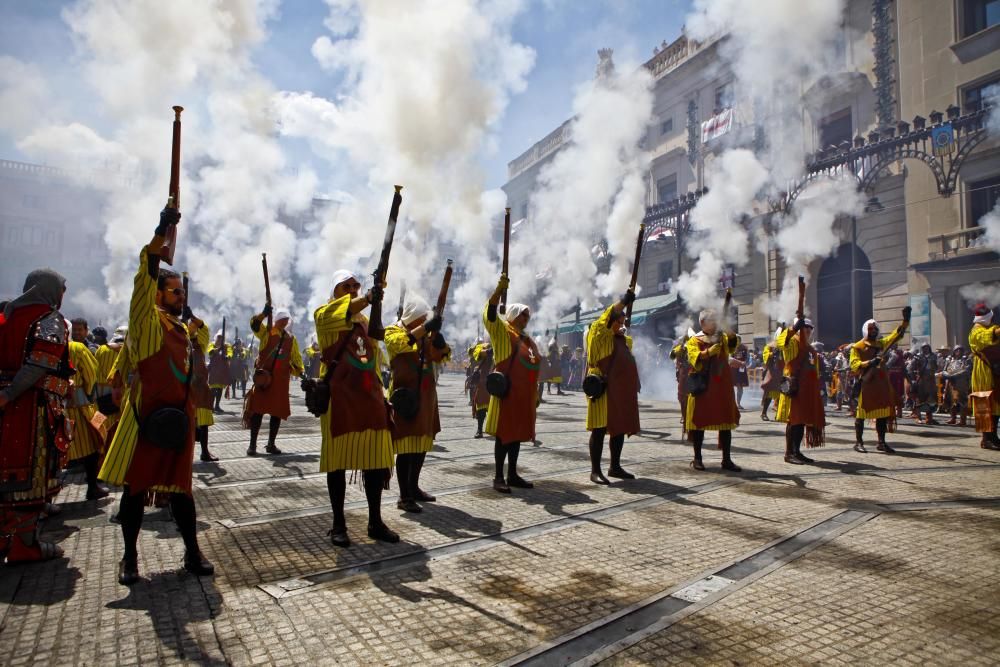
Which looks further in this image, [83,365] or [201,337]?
[201,337]

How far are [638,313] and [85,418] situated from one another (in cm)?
2274

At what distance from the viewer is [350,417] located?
13.4 feet

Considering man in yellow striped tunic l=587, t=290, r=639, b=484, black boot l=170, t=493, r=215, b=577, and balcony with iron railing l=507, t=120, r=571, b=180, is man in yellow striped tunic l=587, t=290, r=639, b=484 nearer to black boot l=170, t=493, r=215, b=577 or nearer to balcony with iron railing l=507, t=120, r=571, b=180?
black boot l=170, t=493, r=215, b=577

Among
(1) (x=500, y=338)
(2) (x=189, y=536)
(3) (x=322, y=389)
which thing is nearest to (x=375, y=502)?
(3) (x=322, y=389)

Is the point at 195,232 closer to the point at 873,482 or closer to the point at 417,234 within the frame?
the point at 417,234

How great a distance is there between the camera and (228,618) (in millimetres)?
2906

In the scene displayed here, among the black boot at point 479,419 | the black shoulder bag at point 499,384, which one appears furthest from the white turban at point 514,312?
the black boot at point 479,419

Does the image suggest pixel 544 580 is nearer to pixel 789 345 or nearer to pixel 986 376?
pixel 789 345

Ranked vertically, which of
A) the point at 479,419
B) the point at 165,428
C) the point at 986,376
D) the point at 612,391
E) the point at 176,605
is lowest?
the point at 176,605

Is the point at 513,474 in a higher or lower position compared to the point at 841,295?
lower

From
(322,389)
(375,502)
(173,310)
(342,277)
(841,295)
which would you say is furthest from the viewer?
(841,295)

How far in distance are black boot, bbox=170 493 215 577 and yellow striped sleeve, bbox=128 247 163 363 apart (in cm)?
83

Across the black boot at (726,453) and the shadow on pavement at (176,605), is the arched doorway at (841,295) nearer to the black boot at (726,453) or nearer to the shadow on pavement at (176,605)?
the black boot at (726,453)

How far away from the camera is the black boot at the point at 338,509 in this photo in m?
4.03
